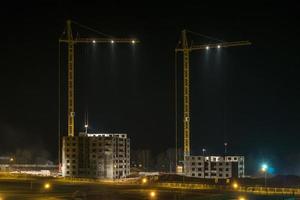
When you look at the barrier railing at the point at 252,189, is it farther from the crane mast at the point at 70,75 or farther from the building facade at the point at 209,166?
the building facade at the point at 209,166

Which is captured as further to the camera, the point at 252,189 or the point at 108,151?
the point at 108,151

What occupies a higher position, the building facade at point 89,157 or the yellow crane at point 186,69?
the yellow crane at point 186,69

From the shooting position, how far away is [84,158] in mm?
120750

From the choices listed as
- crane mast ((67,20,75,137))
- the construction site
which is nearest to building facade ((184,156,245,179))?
the construction site

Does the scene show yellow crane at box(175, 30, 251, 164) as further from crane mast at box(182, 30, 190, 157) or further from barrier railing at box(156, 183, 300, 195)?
barrier railing at box(156, 183, 300, 195)

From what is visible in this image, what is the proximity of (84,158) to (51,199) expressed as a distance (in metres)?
66.3

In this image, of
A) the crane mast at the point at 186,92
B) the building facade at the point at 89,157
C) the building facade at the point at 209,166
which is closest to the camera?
the building facade at the point at 89,157

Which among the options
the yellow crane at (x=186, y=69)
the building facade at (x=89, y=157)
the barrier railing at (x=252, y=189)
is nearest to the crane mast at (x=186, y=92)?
the yellow crane at (x=186, y=69)

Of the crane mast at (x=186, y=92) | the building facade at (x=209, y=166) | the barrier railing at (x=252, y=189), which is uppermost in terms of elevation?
the crane mast at (x=186, y=92)

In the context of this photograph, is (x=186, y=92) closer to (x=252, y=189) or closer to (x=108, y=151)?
(x=108, y=151)

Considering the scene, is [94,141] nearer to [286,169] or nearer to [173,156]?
[173,156]

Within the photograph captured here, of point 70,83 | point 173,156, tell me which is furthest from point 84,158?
point 173,156

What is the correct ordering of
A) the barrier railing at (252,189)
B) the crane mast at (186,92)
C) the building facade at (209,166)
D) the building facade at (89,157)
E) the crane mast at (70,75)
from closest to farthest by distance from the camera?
the barrier railing at (252,189)
the building facade at (89,157)
the crane mast at (70,75)
the crane mast at (186,92)
the building facade at (209,166)

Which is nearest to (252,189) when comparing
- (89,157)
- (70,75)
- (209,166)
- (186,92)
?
(186,92)
